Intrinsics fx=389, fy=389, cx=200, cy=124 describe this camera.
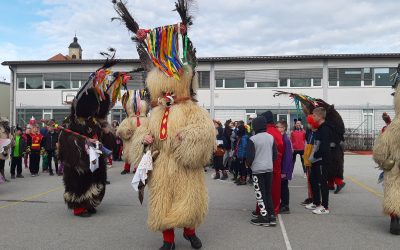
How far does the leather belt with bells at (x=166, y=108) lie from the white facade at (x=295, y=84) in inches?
922

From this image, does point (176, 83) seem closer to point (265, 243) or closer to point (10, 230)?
point (265, 243)

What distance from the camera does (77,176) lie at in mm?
6531

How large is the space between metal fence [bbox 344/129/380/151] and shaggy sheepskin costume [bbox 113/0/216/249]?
68.9 feet

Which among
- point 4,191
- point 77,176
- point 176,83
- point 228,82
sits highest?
point 228,82

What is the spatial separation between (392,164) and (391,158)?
0.09 m

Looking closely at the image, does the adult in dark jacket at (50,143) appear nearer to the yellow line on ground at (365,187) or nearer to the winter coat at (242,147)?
the winter coat at (242,147)

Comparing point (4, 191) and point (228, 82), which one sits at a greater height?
point (228, 82)

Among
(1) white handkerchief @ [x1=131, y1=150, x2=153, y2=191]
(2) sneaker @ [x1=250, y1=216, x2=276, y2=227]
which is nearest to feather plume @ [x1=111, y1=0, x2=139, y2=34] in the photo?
(1) white handkerchief @ [x1=131, y1=150, x2=153, y2=191]

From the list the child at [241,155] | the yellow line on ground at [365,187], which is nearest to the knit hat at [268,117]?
the child at [241,155]

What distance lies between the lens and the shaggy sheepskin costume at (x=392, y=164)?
541cm

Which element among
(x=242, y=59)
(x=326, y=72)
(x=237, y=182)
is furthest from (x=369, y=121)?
(x=237, y=182)

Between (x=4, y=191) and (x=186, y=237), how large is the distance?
6.11m

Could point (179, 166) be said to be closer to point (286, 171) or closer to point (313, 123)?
point (286, 171)

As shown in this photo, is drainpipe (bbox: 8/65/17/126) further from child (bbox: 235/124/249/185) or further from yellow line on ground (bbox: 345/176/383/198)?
yellow line on ground (bbox: 345/176/383/198)
